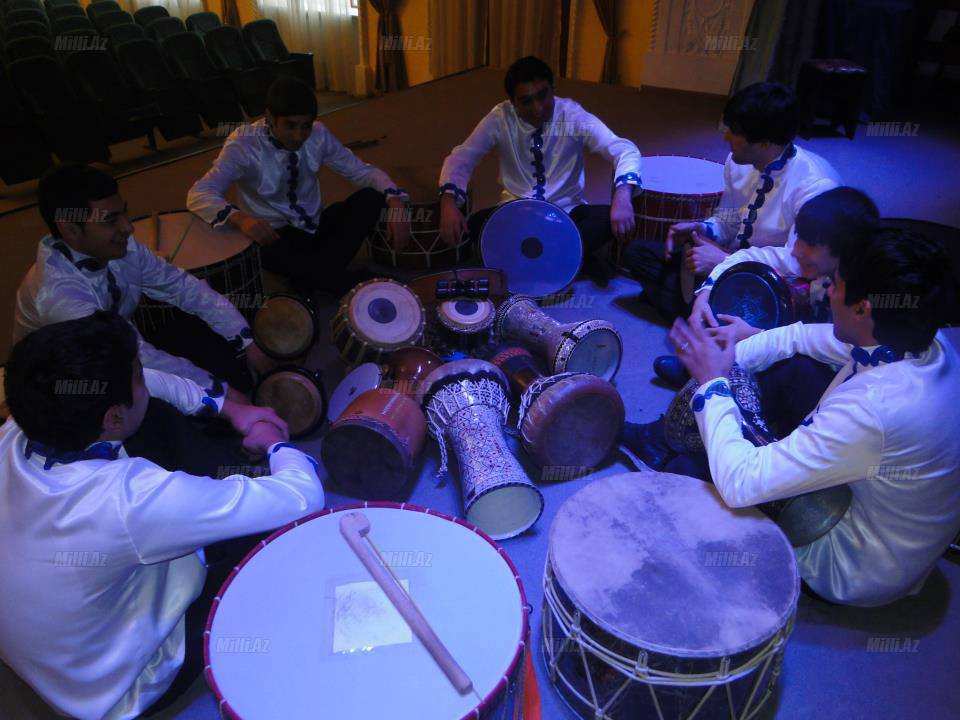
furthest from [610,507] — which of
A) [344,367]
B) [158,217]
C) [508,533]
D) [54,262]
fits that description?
[158,217]

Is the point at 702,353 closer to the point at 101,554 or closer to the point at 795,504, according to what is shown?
the point at 795,504

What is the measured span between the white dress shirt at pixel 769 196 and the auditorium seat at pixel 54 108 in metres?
5.19

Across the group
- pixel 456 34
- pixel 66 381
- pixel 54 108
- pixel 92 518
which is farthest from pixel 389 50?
pixel 92 518

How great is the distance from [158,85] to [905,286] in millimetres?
6765

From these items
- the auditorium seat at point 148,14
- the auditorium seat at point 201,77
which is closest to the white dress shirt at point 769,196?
the auditorium seat at point 201,77

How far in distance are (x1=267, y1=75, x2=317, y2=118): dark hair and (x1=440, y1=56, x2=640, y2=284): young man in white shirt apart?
80 cm

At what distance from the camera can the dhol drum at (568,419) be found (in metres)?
2.25

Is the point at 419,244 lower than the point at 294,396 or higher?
higher

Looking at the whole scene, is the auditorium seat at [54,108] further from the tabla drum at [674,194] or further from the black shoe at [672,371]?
the black shoe at [672,371]

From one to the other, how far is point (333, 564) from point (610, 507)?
71 cm

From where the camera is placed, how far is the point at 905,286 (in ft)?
4.83

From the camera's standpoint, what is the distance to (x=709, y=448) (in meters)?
1.72

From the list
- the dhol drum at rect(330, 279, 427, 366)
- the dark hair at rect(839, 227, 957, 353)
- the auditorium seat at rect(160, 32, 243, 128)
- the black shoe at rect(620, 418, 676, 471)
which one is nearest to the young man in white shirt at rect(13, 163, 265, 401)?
the dhol drum at rect(330, 279, 427, 366)

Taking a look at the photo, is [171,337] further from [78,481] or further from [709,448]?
[709,448]
